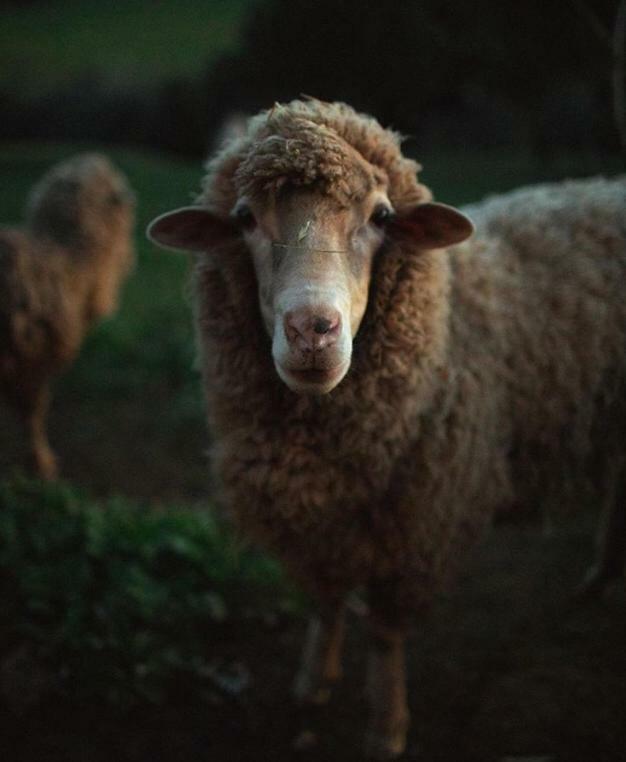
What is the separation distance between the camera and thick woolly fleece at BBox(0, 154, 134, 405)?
4062 millimetres

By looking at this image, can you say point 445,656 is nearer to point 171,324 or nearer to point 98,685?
point 98,685

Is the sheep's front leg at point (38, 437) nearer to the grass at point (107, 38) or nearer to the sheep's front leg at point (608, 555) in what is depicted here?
the grass at point (107, 38)

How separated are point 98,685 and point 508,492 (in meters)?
1.87

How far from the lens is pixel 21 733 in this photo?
2582 millimetres

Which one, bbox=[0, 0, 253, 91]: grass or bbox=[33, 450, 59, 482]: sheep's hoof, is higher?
bbox=[0, 0, 253, 91]: grass

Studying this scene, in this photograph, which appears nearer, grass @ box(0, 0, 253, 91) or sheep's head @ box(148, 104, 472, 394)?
sheep's head @ box(148, 104, 472, 394)

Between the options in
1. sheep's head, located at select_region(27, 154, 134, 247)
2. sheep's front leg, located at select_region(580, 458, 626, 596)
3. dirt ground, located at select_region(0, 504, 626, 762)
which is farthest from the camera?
sheep's head, located at select_region(27, 154, 134, 247)

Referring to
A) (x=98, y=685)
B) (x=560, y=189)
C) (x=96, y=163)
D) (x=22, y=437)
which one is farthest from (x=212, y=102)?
(x=98, y=685)

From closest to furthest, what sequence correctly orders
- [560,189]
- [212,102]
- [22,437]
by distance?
1. [560,189]
2. [212,102]
3. [22,437]

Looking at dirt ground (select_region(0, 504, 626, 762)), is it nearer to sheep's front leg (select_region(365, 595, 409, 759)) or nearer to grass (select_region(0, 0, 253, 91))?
sheep's front leg (select_region(365, 595, 409, 759))

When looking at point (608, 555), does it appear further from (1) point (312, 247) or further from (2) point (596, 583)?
(1) point (312, 247)

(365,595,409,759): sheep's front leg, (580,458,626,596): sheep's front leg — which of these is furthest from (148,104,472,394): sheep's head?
(580,458,626,596): sheep's front leg

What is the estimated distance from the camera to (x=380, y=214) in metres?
2.01

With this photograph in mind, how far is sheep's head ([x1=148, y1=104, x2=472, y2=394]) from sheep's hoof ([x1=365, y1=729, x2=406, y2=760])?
1.65 meters
